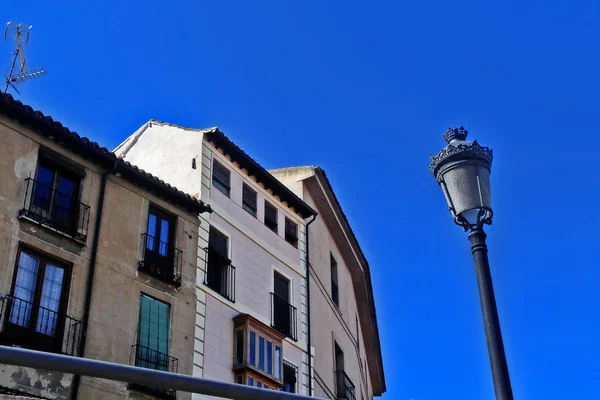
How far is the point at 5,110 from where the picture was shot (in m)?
18.1

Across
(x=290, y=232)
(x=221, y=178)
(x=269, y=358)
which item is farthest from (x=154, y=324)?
(x=290, y=232)

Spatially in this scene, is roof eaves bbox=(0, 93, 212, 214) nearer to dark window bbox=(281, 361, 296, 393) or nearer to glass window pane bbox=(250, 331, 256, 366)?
glass window pane bbox=(250, 331, 256, 366)

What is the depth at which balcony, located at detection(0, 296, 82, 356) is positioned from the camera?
1622 cm

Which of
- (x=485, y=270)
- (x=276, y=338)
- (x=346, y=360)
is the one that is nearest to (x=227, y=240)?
(x=276, y=338)

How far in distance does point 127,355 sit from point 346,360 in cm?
1343

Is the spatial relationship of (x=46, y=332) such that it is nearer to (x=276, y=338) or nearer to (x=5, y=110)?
(x=5, y=110)

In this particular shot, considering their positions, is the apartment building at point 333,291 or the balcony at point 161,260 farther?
the apartment building at point 333,291

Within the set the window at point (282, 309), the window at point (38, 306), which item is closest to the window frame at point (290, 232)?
the window at point (282, 309)

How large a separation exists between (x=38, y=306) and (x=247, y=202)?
9.31 m

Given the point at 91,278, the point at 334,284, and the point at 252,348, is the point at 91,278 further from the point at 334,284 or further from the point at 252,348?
the point at 334,284

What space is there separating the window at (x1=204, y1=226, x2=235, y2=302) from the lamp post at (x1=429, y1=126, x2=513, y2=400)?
51.1 ft

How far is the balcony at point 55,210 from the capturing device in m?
17.9

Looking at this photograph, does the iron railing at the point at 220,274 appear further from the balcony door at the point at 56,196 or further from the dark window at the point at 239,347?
the balcony door at the point at 56,196

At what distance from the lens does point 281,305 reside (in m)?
24.6
